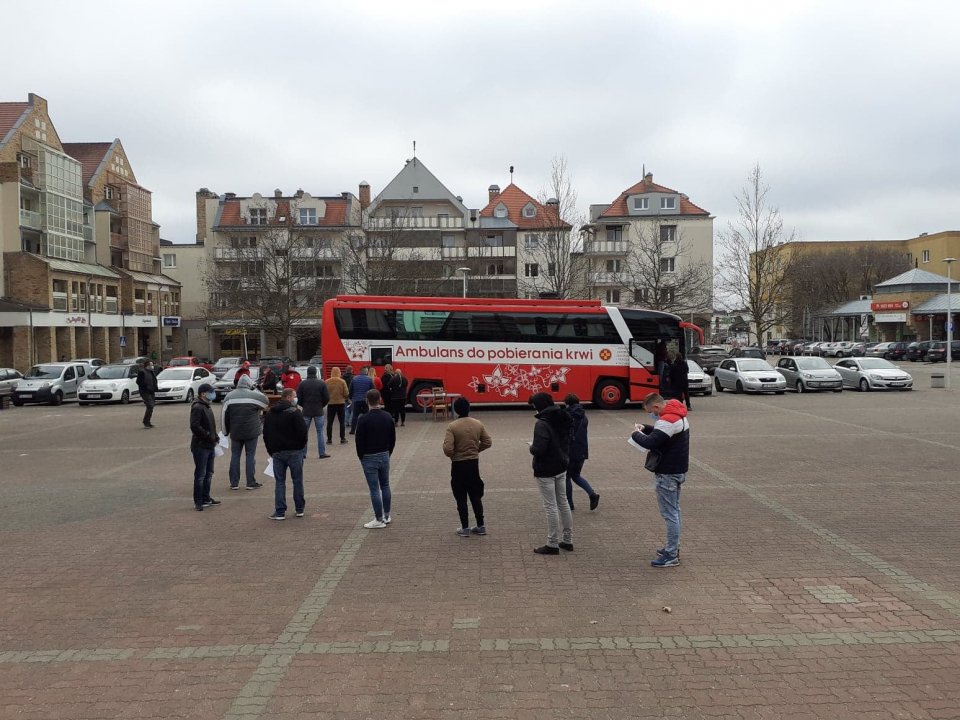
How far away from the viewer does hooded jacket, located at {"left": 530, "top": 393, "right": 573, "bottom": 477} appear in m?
7.33

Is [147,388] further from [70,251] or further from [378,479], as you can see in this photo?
[70,251]

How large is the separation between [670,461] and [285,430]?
458cm

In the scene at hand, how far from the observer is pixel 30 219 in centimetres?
4781

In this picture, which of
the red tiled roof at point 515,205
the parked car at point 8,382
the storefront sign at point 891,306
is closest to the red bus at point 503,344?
the parked car at point 8,382

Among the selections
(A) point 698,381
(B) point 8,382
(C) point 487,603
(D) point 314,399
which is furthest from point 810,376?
(B) point 8,382

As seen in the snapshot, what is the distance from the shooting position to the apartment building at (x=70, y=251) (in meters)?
45.8

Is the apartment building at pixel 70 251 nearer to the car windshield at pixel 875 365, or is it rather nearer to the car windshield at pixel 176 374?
the car windshield at pixel 176 374

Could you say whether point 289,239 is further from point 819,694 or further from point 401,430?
point 819,694

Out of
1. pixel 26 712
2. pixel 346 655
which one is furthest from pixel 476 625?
pixel 26 712

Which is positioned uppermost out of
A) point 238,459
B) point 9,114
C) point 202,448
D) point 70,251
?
point 9,114

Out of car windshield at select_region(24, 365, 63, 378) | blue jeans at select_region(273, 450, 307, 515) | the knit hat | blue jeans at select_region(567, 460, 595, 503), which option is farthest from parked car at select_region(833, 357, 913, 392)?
car windshield at select_region(24, 365, 63, 378)

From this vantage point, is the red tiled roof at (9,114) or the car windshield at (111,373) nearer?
the car windshield at (111,373)

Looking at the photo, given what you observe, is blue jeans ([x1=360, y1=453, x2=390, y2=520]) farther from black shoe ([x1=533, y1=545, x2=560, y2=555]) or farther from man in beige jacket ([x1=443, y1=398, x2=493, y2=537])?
black shoe ([x1=533, y1=545, x2=560, y2=555])

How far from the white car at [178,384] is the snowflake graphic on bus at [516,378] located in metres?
11.5
